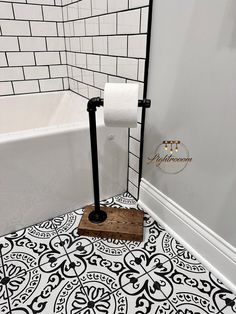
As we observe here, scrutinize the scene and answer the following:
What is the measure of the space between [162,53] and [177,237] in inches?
29.7

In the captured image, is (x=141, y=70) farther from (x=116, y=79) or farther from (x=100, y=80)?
(x=100, y=80)

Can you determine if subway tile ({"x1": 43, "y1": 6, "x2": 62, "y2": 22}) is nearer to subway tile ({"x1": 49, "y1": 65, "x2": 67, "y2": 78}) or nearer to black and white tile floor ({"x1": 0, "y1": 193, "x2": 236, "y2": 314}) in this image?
subway tile ({"x1": 49, "y1": 65, "x2": 67, "y2": 78})

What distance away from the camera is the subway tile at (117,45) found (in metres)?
0.97

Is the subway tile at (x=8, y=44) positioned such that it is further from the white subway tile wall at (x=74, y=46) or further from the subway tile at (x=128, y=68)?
the subway tile at (x=128, y=68)

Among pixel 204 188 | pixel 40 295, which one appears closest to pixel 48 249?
pixel 40 295

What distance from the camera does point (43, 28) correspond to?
1.38m

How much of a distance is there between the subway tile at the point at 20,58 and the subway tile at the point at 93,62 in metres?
0.42

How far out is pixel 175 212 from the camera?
952 millimetres

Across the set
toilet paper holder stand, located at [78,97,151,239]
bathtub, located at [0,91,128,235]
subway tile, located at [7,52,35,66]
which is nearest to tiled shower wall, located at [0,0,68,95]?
subway tile, located at [7,52,35,66]

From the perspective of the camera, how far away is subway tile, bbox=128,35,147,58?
2.89ft

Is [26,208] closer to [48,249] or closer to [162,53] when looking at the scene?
[48,249]

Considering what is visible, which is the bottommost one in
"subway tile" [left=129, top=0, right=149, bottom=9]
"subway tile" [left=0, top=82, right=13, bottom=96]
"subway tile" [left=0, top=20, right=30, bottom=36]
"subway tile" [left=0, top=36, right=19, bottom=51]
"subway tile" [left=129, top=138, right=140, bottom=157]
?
"subway tile" [left=129, top=138, right=140, bottom=157]

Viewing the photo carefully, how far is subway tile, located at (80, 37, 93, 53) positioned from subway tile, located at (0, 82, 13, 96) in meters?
0.53

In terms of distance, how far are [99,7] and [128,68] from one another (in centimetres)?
35
